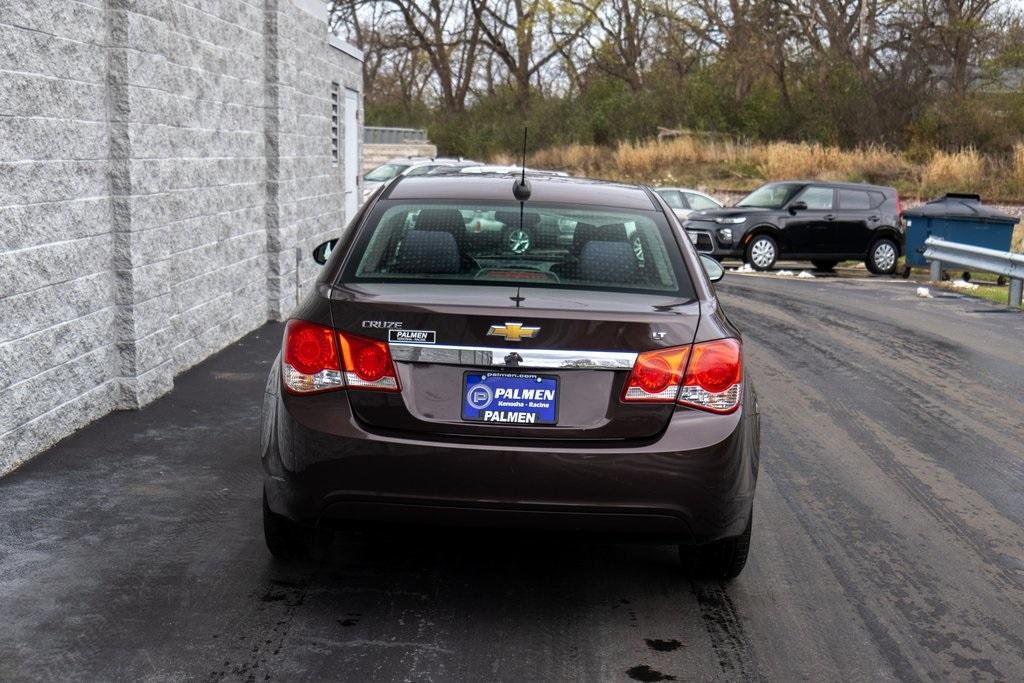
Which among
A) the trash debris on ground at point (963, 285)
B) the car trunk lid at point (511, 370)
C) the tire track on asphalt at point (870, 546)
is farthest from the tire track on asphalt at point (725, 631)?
the trash debris on ground at point (963, 285)

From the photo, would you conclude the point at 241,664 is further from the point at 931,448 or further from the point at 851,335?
the point at 851,335

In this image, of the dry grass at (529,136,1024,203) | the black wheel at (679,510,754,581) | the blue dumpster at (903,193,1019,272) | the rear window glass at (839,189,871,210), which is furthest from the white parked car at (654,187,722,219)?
the black wheel at (679,510,754,581)

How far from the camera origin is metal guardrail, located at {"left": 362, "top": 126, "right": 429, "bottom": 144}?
4831 centimetres

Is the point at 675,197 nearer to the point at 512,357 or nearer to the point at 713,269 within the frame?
the point at 713,269

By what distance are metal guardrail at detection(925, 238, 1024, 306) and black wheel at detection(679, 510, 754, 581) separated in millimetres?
13176

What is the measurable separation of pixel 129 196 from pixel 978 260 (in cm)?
1430

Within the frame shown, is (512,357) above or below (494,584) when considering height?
above

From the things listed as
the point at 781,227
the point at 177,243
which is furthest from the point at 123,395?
the point at 781,227

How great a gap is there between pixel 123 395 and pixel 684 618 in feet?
15.4

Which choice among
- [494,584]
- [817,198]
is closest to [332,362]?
[494,584]

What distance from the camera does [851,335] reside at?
13.8m

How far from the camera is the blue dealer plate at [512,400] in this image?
14.7 feet

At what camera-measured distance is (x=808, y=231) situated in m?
24.0

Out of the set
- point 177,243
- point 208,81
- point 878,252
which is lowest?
point 878,252
